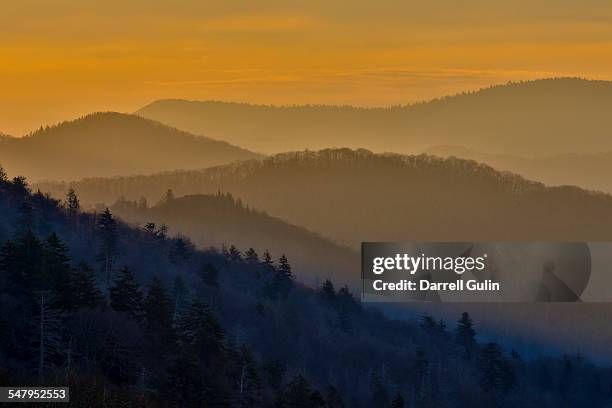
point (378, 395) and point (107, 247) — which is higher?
point (107, 247)

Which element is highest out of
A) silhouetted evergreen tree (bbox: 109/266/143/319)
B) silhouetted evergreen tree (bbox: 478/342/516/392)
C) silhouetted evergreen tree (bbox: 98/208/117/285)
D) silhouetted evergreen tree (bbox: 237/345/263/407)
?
silhouetted evergreen tree (bbox: 98/208/117/285)

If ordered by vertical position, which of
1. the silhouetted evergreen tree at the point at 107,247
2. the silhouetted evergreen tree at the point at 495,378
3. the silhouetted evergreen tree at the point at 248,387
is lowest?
the silhouetted evergreen tree at the point at 248,387

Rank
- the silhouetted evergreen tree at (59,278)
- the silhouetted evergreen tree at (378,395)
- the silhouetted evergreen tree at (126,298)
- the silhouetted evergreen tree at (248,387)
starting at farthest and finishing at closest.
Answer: the silhouetted evergreen tree at (378,395) < the silhouetted evergreen tree at (126,298) < the silhouetted evergreen tree at (248,387) < the silhouetted evergreen tree at (59,278)

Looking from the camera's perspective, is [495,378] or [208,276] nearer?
[208,276]

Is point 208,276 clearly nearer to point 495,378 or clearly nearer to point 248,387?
point 495,378

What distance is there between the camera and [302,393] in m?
100

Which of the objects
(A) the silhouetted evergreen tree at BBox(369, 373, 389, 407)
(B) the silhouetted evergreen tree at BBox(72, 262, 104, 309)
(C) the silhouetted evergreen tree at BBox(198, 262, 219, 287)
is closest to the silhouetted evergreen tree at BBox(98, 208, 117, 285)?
(C) the silhouetted evergreen tree at BBox(198, 262, 219, 287)

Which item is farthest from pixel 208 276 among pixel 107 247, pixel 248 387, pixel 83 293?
pixel 83 293

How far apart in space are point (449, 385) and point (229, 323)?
38066 millimetres

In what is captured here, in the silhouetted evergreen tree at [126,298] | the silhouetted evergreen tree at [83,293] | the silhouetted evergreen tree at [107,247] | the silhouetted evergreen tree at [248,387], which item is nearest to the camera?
the silhouetted evergreen tree at [83,293]

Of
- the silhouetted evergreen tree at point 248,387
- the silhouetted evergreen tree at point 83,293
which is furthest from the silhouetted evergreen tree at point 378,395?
the silhouetted evergreen tree at point 83,293

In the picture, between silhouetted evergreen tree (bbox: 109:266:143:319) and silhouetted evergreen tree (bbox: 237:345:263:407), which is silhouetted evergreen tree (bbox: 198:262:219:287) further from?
silhouetted evergreen tree (bbox: 109:266:143:319)

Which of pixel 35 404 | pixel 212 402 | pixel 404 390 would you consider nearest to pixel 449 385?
pixel 404 390

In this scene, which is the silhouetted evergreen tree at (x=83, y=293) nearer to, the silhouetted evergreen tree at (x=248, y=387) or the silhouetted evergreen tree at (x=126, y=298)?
the silhouetted evergreen tree at (x=126, y=298)
